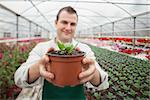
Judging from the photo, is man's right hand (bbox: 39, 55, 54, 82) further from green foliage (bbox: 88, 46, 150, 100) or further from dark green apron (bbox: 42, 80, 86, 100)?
green foliage (bbox: 88, 46, 150, 100)

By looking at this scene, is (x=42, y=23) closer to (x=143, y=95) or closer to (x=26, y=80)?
(x=143, y=95)

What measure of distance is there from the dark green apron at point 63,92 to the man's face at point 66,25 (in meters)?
0.14

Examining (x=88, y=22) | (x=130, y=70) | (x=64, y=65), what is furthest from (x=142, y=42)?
(x=88, y=22)

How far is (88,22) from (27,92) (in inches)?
149

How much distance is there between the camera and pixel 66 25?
1.83 ft

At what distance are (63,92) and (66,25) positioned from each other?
19 centimetres

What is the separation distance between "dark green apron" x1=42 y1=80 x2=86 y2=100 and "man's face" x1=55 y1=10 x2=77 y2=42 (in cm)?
14

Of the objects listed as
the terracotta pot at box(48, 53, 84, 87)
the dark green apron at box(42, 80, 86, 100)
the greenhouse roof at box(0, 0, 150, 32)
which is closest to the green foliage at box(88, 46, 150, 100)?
the dark green apron at box(42, 80, 86, 100)

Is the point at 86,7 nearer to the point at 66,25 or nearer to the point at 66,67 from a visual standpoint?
the point at 66,25

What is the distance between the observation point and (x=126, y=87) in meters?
0.98

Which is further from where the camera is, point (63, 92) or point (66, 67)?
point (63, 92)

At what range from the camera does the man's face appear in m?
0.55

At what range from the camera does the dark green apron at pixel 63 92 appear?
1.92 feet

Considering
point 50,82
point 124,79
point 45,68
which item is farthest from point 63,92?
point 124,79
